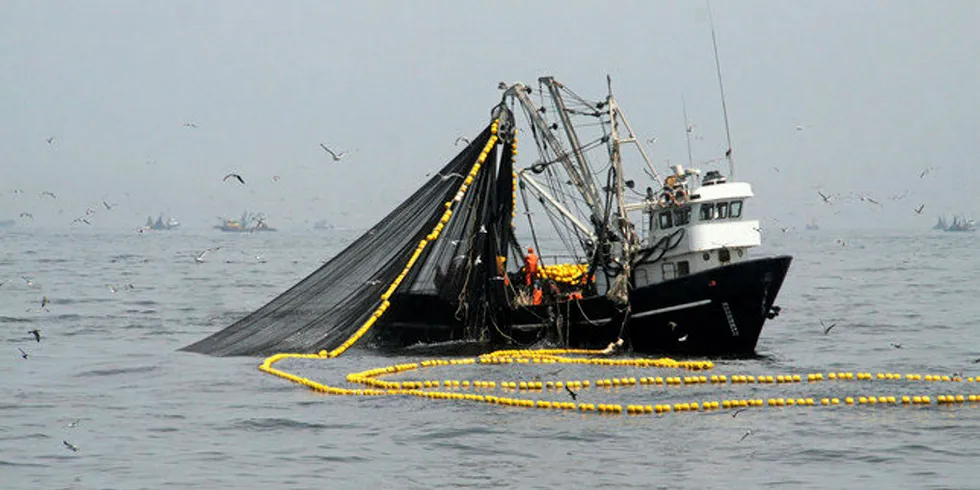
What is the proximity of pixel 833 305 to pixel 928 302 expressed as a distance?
3.58 m

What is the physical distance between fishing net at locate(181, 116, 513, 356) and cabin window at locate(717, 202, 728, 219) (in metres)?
4.18

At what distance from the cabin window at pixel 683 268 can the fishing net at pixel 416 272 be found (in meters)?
3.50

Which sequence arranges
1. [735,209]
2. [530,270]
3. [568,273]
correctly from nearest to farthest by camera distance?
[735,209], [530,270], [568,273]

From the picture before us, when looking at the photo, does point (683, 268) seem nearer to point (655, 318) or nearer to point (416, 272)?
point (655, 318)

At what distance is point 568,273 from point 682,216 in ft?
11.3

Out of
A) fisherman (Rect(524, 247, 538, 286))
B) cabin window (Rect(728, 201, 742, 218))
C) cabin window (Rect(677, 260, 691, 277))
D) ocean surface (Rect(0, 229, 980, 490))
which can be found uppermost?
cabin window (Rect(728, 201, 742, 218))

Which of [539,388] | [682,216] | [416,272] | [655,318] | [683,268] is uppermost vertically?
[682,216]

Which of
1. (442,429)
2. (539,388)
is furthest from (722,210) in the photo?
(442,429)

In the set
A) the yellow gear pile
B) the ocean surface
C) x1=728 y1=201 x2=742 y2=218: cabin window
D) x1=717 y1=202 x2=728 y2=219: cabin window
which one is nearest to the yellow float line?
the ocean surface

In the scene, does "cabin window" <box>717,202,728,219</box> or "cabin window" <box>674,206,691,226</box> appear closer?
"cabin window" <box>717,202,728,219</box>

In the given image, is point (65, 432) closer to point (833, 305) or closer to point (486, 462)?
point (486, 462)

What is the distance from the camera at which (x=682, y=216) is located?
84.1 feet

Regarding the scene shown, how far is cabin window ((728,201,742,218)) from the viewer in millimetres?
25438

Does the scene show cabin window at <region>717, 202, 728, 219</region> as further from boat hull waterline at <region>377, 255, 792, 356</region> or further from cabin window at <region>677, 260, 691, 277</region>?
boat hull waterline at <region>377, 255, 792, 356</region>
